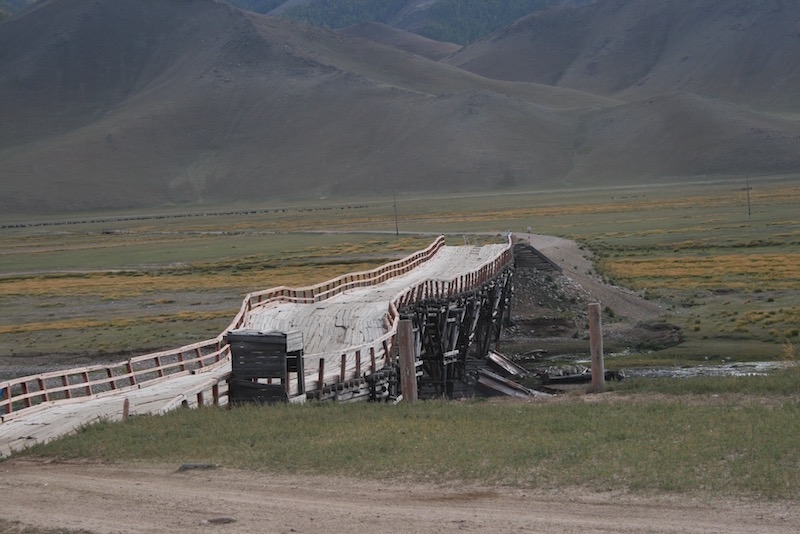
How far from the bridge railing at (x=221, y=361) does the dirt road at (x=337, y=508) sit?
6.29 metres

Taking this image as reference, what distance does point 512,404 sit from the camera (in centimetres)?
Answer: 2086

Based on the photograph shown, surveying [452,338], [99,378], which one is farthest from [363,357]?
[99,378]

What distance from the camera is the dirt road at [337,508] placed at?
40.1 ft

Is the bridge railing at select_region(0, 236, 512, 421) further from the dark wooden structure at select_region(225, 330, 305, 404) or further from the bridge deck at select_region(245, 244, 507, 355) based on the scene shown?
the dark wooden structure at select_region(225, 330, 305, 404)

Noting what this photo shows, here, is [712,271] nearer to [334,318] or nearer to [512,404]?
[334,318]

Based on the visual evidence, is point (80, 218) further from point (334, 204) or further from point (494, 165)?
point (494, 165)

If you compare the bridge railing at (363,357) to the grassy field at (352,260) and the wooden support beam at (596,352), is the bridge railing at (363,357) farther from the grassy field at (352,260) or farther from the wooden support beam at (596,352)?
the grassy field at (352,260)

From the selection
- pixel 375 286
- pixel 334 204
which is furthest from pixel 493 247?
pixel 334 204

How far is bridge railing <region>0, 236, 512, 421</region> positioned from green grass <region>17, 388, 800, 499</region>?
11.6 feet

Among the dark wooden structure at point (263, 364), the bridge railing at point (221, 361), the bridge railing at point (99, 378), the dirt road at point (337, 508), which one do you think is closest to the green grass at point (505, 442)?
the dirt road at point (337, 508)

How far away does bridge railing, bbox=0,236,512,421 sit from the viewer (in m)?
22.6

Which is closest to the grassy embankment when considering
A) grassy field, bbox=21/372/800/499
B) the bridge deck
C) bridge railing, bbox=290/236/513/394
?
grassy field, bbox=21/372/800/499

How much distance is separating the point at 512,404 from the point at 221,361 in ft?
26.2

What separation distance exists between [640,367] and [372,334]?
1167cm
